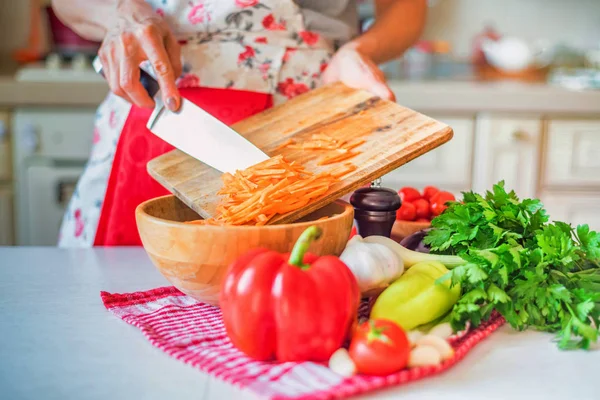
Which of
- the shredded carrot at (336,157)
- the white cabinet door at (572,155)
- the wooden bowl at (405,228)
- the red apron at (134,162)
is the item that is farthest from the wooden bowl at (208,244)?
the white cabinet door at (572,155)

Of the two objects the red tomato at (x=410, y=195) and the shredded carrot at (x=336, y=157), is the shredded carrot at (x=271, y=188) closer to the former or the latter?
the shredded carrot at (x=336, y=157)

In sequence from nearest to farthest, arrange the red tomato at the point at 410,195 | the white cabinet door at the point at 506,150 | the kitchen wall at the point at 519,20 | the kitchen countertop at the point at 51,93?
the red tomato at the point at 410,195, the kitchen countertop at the point at 51,93, the white cabinet door at the point at 506,150, the kitchen wall at the point at 519,20

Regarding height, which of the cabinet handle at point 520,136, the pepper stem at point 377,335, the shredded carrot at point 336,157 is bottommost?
the cabinet handle at point 520,136

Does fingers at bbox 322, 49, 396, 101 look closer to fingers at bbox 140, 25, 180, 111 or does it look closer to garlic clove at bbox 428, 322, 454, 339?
fingers at bbox 140, 25, 180, 111

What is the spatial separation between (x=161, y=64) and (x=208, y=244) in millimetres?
443

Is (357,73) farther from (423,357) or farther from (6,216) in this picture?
(6,216)

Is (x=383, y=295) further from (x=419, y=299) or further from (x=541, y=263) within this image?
(x=541, y=263)

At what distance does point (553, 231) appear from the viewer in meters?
0.79

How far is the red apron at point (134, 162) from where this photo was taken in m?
1.25

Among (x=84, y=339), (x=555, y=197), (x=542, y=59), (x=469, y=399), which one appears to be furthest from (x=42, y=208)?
(x=542, y=59)

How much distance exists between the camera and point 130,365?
0.67 meters

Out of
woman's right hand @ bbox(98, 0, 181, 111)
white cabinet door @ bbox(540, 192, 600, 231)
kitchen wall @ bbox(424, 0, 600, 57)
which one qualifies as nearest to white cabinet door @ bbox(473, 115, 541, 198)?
white cabinet door @ bbox(540, 192, 600, 231)

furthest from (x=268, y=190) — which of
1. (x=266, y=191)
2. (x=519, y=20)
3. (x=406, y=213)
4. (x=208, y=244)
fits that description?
(x=519, y=20)

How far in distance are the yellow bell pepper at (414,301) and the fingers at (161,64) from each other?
0.49 m
